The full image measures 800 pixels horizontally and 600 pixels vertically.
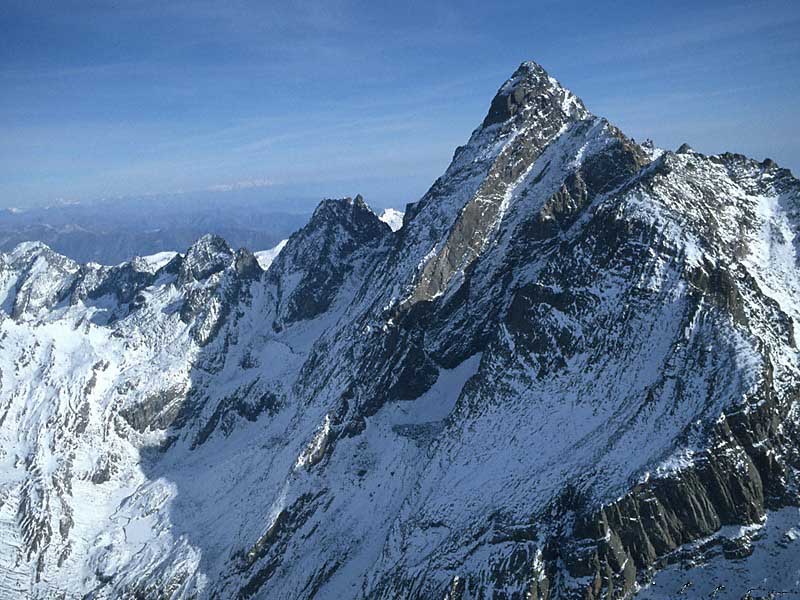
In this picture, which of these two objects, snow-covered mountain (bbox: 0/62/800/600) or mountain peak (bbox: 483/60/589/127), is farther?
mountain peak (bbox: 483/60/589/127)

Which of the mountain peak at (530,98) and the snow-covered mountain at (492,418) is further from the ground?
the mountain peak at (530,98)

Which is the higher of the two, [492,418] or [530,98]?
[530,98]

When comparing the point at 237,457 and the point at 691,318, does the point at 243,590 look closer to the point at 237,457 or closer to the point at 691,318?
the point at 237,457

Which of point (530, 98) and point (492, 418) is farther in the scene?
point (530, 98)

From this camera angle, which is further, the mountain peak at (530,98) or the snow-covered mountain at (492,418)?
the mountain peak at (530,98)
